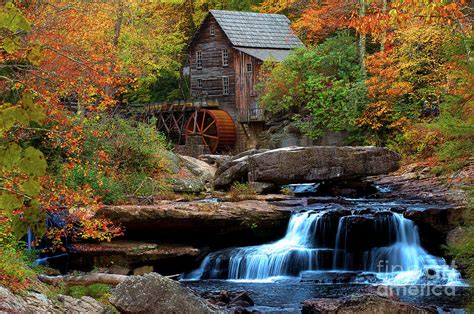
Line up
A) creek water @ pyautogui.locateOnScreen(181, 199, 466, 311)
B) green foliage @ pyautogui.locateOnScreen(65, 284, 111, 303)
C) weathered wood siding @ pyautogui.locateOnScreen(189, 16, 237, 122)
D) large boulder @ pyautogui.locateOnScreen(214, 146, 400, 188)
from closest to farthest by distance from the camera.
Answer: green foliage @ pyautogui.locateOnScreen(65, 284, 111, 303) < creek water @ pyautogui.locateOnScreen(181, 199, 466, 311) < large boulder @ pyautogui.locateOnScreen(214, 146, 400, 188) < weathered wood siding @ pyautogui.locateOnScreen(189, 16, 237, 122)

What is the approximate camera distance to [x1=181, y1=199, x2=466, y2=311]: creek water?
1270 centimetres

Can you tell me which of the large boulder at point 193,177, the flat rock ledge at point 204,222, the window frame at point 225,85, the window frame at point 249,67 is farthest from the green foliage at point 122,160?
the window frame at point 225,85

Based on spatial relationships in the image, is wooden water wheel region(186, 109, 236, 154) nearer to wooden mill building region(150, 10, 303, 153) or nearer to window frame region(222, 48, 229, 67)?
wooden mill building region(150, 10, 303, 153)

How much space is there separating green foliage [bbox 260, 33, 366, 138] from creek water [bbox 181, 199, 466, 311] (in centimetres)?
1054

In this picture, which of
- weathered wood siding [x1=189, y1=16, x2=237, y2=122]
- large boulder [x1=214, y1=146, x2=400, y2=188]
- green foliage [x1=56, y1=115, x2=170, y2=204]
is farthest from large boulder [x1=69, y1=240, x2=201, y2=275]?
weathered wood siding [x1=189, y1=16, x2=237, y2=122]

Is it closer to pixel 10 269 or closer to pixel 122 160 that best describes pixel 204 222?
pixel 122 160

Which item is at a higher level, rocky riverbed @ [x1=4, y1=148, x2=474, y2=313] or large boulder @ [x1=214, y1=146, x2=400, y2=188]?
large boulder @ [x1=214, y1=146, x2=400, y2=188]

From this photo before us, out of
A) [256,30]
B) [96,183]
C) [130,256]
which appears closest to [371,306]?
[130,256]

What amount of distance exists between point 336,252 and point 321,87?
44.4 ft

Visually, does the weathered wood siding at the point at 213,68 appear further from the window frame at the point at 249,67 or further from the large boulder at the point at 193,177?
the large boulder at the point at 193,177

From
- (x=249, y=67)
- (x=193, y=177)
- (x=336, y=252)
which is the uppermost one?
(x=249, y=67)

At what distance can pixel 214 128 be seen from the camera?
115ft

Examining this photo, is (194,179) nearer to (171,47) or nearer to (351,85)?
(351,85)

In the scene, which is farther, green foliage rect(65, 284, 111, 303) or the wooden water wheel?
the wooden water wheel
